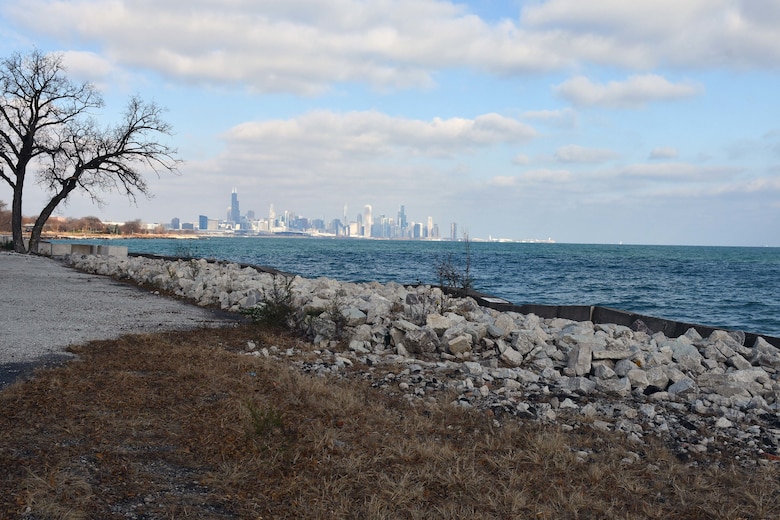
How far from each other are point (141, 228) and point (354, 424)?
210056 millimetres

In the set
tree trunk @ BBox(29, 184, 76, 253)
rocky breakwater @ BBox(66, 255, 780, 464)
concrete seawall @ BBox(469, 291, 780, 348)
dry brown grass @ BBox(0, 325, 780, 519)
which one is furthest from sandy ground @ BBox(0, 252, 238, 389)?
tree trunk @ BBox(29, 184, 76, 253)

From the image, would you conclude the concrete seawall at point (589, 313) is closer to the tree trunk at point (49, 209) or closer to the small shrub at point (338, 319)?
the small shrub at point (338, 319)

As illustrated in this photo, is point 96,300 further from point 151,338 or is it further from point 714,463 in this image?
point 714,463

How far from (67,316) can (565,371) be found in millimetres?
7954

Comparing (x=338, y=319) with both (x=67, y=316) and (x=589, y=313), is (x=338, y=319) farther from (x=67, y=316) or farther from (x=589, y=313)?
(x=589, y=313)

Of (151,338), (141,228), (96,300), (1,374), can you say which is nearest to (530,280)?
(96,300)

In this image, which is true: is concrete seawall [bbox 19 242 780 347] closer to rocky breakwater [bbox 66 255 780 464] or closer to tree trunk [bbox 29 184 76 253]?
rocky breakwater [bbox 66 255 780 464]

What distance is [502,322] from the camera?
8156 millimetres

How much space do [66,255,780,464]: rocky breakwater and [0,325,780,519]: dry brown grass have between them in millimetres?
476

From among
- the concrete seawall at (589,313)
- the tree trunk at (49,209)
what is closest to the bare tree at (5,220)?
the tree trunk at (49,209)

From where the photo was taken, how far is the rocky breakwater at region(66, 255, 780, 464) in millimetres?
4746

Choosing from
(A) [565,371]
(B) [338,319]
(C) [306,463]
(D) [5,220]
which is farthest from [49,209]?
(D) [5,220]

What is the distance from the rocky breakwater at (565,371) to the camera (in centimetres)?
475

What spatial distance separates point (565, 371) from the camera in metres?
6.54
